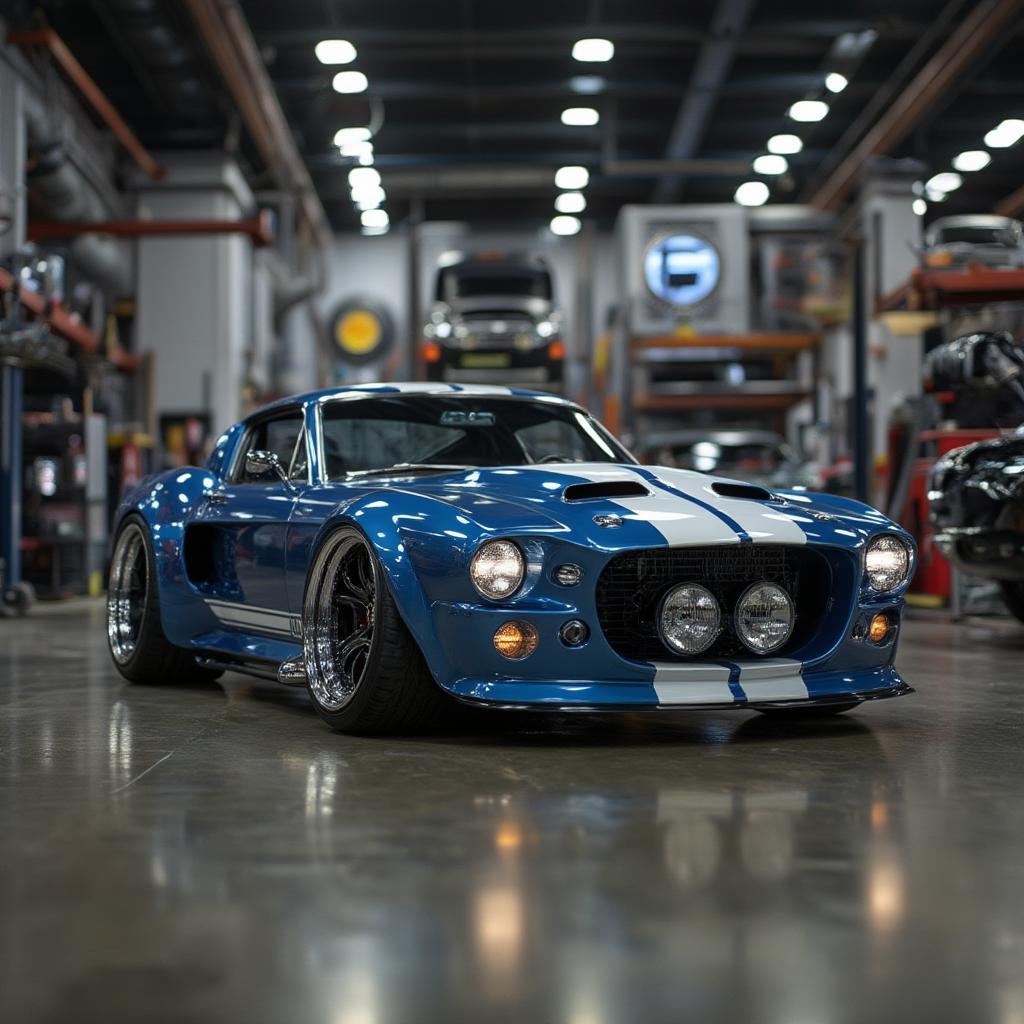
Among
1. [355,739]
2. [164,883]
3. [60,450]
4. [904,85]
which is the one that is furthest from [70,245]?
[164,883]

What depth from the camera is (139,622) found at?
6.16 m

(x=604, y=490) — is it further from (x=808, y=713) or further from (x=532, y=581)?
(x=808, y=713)

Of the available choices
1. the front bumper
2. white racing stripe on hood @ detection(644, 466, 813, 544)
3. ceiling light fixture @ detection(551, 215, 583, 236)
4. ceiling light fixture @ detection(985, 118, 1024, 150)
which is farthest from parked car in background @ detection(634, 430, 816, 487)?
ceiling light fixture @ detection(551, 215, 583, 236)

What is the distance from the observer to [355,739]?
4.36 m

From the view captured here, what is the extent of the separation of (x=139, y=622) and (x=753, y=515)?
2.82 metres

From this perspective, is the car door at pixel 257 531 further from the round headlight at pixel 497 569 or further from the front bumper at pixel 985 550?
the front bumper at pixel 985 550

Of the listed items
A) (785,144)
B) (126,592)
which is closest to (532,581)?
(126,592)

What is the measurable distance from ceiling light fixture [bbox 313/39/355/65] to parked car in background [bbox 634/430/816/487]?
5.71 m

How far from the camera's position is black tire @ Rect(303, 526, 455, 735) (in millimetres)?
4203

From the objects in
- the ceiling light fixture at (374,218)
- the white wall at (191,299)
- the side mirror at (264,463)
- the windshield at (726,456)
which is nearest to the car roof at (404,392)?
the side mirror at (264,463)

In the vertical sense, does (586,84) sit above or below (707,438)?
above

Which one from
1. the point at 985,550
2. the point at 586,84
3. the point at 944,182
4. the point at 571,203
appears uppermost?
the point at 586,84

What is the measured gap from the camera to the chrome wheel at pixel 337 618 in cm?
454

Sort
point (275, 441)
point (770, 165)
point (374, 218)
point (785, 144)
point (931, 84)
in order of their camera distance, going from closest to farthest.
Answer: point (275, 441) < point (931, 84) < point (785, 144) < point (770, 165) < point (374, 218)
